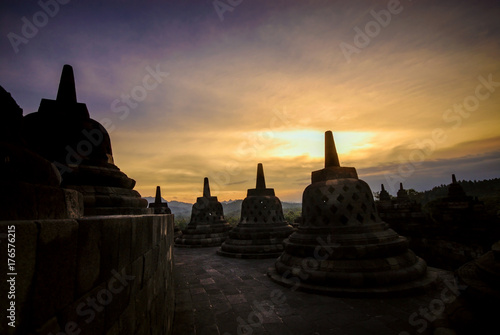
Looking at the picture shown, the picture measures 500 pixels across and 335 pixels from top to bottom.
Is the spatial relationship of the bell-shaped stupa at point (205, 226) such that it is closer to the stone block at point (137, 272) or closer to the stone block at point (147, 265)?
the stone block at point (147, 265)

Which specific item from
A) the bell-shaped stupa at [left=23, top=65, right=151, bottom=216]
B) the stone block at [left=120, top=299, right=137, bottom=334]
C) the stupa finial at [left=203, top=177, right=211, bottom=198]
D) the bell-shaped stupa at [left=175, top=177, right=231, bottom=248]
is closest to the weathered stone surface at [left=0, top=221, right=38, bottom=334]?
the stone block at [left=120, top=299, right=137, bottom=334]

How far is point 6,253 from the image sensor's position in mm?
656

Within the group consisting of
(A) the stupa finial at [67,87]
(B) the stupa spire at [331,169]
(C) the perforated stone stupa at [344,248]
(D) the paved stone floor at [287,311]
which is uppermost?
(A) the stupa finial at [67,87]

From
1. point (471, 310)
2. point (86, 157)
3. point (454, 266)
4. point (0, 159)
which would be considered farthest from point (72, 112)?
point (454, 266)

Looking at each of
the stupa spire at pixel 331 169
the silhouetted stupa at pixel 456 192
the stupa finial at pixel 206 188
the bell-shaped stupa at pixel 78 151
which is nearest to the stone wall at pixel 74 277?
the bell-shaped stupa at pixel 78 151

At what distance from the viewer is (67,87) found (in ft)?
15.0

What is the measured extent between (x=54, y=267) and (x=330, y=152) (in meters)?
7.38

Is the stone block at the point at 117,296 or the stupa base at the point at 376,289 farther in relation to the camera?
the stupa base at the point at 376,289

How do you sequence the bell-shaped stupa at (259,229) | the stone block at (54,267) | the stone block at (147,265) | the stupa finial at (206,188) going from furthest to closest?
the stupa finial at (206,188) < the bell-shaped stupa at (259,229) < the stone block at (147,265) < the stone block at (54,267)

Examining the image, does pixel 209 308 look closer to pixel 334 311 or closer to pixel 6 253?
pixel 334 311

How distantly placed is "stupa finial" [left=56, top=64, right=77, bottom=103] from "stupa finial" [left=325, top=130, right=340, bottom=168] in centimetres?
655

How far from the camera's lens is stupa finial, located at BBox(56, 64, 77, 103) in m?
4.49

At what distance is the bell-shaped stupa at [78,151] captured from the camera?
3.91 meters

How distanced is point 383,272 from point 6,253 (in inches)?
243
